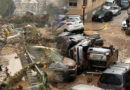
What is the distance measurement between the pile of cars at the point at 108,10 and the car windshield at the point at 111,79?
1790 cm

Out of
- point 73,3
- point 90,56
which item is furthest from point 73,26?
point 90,56

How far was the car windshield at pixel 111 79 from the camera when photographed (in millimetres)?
11070

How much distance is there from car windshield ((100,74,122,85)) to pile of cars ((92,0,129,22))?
17905 millimetres

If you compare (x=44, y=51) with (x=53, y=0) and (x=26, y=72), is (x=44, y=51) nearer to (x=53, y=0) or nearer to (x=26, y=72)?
(x=26, y=72)

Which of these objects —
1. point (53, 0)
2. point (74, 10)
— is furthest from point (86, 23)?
point (53, 0)

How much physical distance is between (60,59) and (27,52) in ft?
11.5

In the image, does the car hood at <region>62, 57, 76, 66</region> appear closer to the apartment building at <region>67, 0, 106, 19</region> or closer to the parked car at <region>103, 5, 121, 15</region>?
the apartment building at <region>67, 0, 106, 19</region>

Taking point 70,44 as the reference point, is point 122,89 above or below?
below

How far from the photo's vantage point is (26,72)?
13211 millimetres

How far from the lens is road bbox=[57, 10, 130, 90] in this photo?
44.1 feet

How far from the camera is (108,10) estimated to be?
3116 cm

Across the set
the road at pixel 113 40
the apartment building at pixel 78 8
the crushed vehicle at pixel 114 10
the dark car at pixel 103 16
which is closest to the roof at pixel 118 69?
the road at pixel 113 40

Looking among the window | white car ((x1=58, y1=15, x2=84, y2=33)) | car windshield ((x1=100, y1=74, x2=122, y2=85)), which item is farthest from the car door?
the window

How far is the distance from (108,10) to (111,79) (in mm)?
20943
